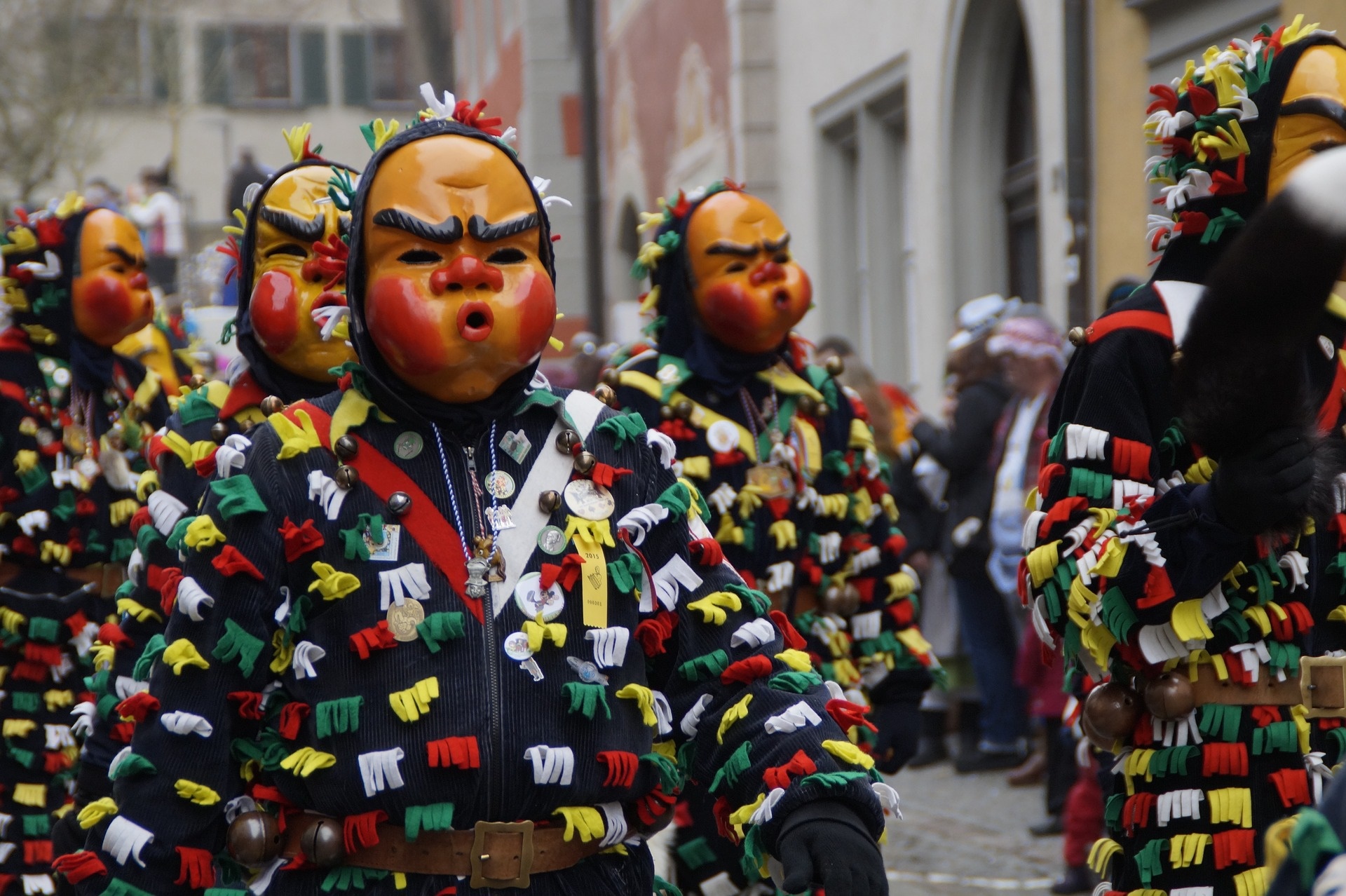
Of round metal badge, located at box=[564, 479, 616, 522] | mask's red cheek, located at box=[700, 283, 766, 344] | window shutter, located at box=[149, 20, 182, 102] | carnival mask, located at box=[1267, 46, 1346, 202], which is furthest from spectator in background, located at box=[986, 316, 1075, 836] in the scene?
window shutter, located at box=[149, 20, 182, 102]

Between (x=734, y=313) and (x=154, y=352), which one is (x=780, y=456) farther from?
(x=154, y=352)

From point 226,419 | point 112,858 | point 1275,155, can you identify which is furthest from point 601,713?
point 226,419

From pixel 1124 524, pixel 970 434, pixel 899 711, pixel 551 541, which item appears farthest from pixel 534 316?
pixel 970 434

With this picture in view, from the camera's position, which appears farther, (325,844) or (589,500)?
(589,500)

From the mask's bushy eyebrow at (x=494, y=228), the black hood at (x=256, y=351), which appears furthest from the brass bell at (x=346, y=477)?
the black hood at (x=256, y=351)

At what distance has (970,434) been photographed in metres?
8.48

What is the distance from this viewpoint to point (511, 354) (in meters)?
2.92

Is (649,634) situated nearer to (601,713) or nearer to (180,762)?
(601,713)

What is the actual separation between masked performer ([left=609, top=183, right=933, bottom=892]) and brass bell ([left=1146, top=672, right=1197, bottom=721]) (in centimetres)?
176

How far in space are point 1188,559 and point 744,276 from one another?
230cm

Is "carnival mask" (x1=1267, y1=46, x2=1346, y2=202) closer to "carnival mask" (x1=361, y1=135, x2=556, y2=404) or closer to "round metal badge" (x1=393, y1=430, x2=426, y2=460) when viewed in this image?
"carnival mask" (x1=361, y1=135, x2=556, y2=404)

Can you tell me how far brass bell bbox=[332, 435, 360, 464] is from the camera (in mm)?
2910

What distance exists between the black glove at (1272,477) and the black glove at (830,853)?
925 millimetres

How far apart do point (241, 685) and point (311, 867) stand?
31cm
